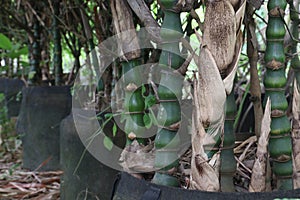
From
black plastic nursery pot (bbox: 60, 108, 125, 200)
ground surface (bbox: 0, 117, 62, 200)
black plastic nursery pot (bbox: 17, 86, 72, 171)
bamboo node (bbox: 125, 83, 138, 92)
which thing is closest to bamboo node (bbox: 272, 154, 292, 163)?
bamboo node (bbox: 125, 83, 138, 92)

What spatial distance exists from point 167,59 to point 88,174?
2.31 feet

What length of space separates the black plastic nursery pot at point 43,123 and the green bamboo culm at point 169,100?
127 centimetres

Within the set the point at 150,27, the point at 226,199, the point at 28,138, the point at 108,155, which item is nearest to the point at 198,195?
the point at 226,199

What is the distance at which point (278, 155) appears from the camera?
0.64 meters

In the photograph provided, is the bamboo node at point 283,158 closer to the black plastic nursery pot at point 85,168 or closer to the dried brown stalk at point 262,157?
the dried brown stalk at point 262,157

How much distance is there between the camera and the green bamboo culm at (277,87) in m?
0.63

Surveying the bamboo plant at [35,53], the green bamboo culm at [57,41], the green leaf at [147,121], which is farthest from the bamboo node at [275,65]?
the bamboo plant at [35,53]

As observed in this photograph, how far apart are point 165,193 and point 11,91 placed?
2.18 m

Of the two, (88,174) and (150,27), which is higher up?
(150,27)

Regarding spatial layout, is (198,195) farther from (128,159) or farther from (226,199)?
(128,159)

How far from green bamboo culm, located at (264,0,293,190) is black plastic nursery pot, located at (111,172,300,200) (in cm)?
10

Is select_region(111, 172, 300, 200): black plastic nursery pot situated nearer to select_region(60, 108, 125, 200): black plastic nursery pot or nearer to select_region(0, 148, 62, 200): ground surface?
select_region(60, 108, 125, 200): black plastic nursery pot

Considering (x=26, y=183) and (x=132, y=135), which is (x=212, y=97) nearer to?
(x=132, y=135)

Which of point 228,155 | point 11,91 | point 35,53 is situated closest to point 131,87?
point 228,155
